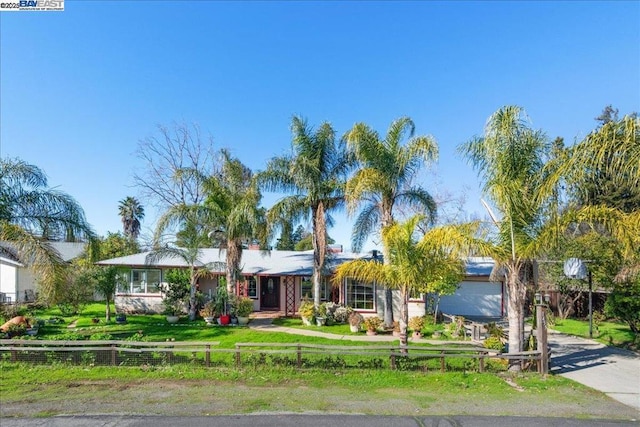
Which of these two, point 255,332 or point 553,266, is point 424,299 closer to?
point 553,266

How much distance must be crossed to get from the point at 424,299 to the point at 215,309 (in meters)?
9.94

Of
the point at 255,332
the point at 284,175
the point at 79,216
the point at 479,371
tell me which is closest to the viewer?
the point at 479,371

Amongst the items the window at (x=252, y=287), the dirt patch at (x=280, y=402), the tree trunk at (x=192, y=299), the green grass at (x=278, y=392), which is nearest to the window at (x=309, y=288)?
Result: the window at (x=252, y=287)

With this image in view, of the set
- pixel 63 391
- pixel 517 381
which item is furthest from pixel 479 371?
pixel 63 391

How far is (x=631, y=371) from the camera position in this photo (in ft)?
32.7

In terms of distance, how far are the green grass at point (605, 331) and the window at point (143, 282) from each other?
20.1 metres

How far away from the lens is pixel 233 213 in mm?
16844

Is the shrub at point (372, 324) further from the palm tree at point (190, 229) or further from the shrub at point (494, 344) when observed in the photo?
the palm tree at point (190, 229)

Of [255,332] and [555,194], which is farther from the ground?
[555,194]

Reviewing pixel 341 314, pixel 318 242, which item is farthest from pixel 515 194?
pixel 341 314

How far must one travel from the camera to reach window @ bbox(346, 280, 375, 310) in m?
18.7

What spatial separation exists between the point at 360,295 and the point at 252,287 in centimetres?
653

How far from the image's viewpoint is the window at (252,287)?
21453mm

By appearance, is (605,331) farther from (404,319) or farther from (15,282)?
(15,282)
